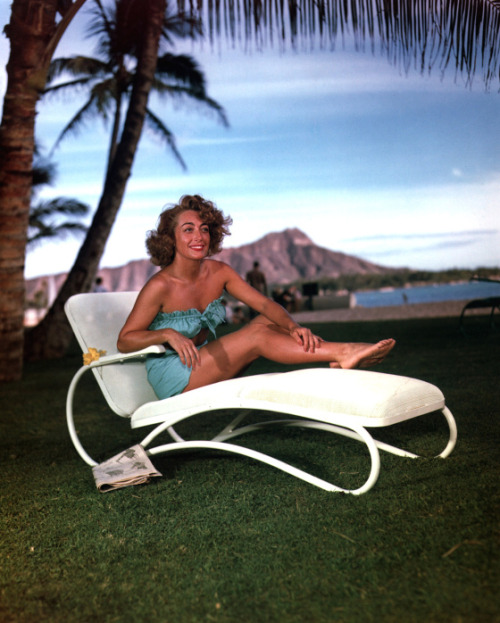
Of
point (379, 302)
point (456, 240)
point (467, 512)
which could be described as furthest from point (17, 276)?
point (456, 240)

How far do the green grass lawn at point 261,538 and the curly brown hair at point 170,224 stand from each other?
112 centimetres

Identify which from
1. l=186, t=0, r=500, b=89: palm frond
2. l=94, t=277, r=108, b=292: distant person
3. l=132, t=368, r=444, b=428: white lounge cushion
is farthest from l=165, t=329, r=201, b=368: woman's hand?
l=94, t=277, r=108, b=292: distant person

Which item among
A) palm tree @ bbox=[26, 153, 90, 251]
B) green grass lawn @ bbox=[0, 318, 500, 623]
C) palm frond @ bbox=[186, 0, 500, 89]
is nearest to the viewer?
green grass lawn @ bbox=[0, 318, 500, 623]

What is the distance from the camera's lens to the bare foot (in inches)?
112

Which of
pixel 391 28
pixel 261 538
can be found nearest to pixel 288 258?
pixel 391 28

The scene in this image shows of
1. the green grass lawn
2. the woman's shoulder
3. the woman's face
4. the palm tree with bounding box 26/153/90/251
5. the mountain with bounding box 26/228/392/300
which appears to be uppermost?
the palm tree with bounding box 26/153/90/251

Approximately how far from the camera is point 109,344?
3.37 m

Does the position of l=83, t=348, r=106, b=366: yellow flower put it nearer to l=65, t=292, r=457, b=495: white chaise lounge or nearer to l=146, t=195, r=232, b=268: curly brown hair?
l=65, t=292, r=457, b=495: white chaise lounge

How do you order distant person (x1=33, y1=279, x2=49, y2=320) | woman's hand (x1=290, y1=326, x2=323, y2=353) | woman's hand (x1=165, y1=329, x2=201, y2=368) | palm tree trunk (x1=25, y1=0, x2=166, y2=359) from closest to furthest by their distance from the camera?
woman's hand (x1=165, y1=329, x2=201, y2=368) → woman's hand (x1=290, y1=326, x2=323, y2=353) → palm tree trunk (x1=25, y1=0, x2=166, y2=359) → distant person (x1=33, y1=279, x2=49, y2=320)

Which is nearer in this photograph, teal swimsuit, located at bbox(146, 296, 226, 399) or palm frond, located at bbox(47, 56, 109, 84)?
teal swimsuit, located at bbox(146, 296, 226, 399)

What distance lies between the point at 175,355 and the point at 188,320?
209 mm

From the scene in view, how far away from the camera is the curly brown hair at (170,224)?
3344mm

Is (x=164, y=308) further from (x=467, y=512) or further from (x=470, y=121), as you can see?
(x=470, y=121)

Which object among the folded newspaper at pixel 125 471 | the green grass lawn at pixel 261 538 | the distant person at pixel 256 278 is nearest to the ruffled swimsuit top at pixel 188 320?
the folded newspaper at pixel 125 471
